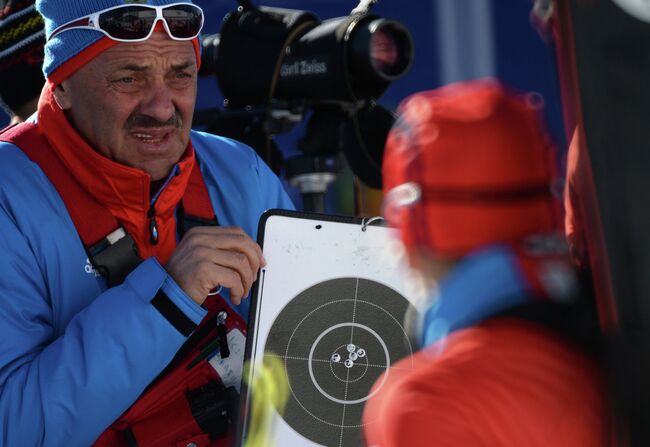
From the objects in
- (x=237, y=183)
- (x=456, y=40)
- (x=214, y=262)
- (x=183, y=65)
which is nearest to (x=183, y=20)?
(x=183, y=65)

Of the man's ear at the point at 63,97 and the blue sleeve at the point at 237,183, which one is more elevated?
the man's ear at the point at 63,97

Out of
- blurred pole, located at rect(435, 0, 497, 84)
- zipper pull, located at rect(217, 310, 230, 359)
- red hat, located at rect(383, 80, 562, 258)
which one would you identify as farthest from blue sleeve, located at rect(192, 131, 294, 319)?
blurred pole, located at rect(435, 0, 497, 84)

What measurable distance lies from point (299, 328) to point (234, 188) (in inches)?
13.3

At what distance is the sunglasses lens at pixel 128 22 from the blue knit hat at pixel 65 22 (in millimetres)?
12

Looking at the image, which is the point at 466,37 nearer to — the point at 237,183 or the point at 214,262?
the point at 237,183

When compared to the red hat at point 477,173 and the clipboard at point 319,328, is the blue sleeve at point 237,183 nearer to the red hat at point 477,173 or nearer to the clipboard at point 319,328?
the clipboard at point 319,328

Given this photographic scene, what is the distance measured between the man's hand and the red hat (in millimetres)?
576

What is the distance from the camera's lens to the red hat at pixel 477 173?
70 cm

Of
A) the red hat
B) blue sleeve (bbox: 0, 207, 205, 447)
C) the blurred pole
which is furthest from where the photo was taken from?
the blurred pole

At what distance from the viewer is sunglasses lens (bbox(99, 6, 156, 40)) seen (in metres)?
1.35

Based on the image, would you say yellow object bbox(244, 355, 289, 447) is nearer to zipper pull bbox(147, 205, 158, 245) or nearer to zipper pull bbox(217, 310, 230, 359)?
zipper pull bbox(217, 310, 230, 359)

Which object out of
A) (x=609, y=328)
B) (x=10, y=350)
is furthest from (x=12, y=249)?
(x=609, y=328)

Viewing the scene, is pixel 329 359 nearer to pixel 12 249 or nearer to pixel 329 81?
pixel 12 249

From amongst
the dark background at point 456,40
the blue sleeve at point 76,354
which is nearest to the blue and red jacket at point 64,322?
the blue sleeve at point 76,354
